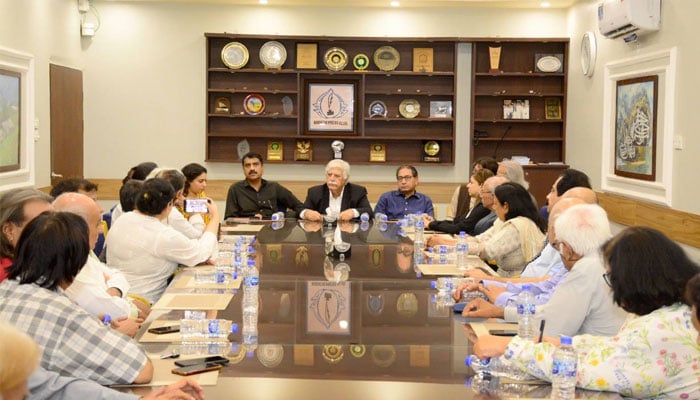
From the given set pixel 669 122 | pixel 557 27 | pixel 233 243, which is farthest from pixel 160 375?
pixel 557 27

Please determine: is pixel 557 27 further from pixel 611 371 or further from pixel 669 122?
pixel 611 371

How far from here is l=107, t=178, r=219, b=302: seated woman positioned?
4758 mm

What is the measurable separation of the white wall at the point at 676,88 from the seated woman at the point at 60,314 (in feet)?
17.6

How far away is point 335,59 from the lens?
34.5 feet

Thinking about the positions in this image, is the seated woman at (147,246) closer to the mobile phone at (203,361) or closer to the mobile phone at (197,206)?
the mobile phone at (197,206)

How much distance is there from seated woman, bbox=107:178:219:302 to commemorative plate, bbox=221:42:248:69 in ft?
18.8

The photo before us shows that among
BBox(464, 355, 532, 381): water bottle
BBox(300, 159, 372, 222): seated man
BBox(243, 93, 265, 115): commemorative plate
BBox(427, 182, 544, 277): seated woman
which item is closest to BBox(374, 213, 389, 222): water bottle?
BBox(300, 159, 372, 222): seated man

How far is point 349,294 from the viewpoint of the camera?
409cm

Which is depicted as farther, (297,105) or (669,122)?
(297,105)

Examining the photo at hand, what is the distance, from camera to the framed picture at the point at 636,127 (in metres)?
7.77

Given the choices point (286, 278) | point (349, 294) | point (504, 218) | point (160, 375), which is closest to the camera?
point (160, 375)

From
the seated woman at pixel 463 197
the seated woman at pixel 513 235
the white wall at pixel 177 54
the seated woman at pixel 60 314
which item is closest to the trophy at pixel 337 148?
the white wall at pixel 177 54

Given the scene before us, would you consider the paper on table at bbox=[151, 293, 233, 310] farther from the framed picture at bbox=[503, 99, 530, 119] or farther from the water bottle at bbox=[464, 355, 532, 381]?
the framed picture at bbox=[503, 99, 530, 119]

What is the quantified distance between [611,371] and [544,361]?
0.19 metres
